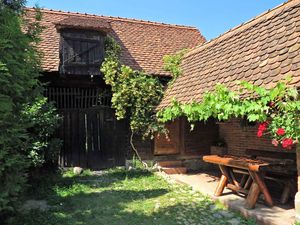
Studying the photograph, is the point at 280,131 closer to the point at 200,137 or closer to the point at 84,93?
the point at 200,137

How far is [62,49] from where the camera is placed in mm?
10352

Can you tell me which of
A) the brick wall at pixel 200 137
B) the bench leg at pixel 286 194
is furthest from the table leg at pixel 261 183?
the brick wall at pixel 200 137

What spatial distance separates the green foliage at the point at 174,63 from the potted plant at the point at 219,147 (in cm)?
256

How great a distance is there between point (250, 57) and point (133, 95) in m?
4.12

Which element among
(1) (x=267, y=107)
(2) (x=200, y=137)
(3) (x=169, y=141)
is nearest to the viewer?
(1) (x=267, y=107)

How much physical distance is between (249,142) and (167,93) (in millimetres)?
2917

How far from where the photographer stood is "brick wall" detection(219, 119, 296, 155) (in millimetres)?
8867

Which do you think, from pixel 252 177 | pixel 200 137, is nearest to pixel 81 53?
pixel 200 137

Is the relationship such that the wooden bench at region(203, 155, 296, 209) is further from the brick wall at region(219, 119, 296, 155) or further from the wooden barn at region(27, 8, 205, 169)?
the wooden barn at region(27, 8, 205, 169)

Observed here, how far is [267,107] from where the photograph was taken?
17.7 ft

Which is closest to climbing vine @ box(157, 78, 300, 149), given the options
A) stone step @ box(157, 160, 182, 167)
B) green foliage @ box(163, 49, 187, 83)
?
stone step @ box(157, 160, 182, 167)

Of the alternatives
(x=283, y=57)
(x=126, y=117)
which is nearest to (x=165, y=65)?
(x=126, y=117)

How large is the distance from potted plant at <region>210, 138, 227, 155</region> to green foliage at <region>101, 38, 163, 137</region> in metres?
2.11

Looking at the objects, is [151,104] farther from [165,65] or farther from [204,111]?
[204,111]
